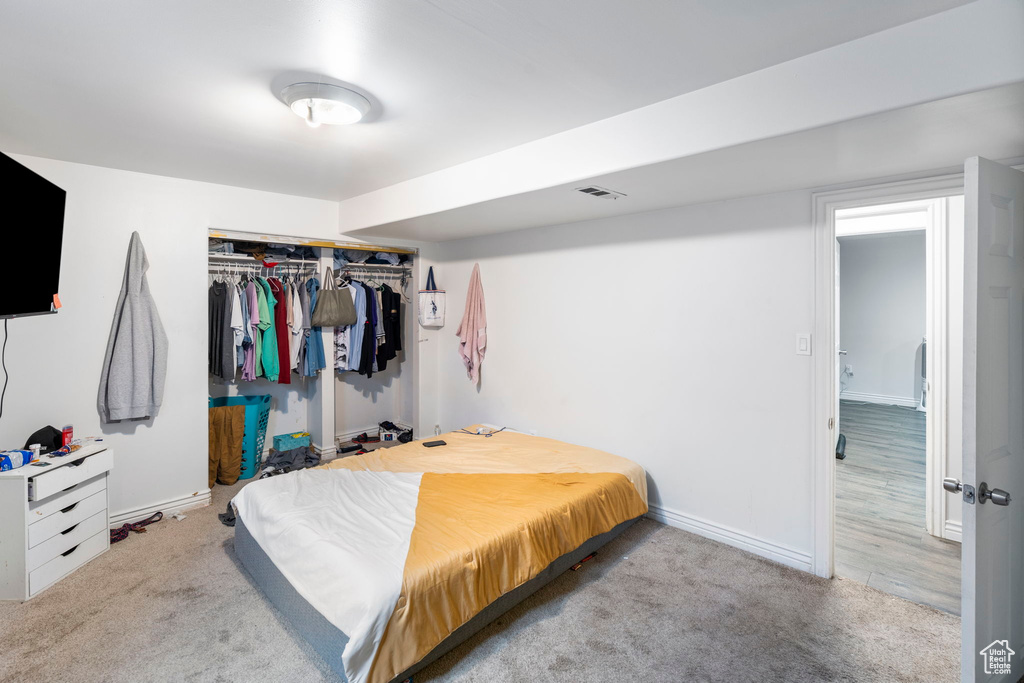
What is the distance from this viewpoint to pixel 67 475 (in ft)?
8.71

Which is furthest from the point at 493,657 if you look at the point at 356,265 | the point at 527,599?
the point at 356,265

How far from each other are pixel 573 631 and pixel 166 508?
2.97 m

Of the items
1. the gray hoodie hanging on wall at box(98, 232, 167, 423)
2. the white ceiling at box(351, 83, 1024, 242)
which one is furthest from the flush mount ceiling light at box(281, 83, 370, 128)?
the gray hoodie hanging on wall at box(98, 232, 167, 423)

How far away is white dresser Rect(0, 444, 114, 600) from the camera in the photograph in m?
2.43

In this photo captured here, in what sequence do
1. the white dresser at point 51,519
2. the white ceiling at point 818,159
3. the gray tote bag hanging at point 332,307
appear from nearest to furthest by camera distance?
1. the white ceiling at point 818,159
2. the white dresser at point 51,519
3. the gray tote bag hanging at point 332,307

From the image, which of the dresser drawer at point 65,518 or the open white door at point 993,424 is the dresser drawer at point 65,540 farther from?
the open white door at point 993,424

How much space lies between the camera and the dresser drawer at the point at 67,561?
249cm

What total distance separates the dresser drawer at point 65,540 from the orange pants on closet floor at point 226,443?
1.12m

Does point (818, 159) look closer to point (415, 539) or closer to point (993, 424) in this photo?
point (993, 424)

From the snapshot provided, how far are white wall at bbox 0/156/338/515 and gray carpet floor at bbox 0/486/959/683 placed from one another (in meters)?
0.78

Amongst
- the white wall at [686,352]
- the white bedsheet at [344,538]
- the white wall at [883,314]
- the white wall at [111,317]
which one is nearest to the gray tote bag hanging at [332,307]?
the white wall at [111,317]

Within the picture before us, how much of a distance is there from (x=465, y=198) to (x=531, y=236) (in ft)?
3.67

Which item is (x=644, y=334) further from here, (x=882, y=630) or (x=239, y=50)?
(x=239, y=50)

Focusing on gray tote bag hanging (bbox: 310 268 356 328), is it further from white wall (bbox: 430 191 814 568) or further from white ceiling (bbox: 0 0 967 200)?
white ceiling (bbox: 0 0 967 200)
